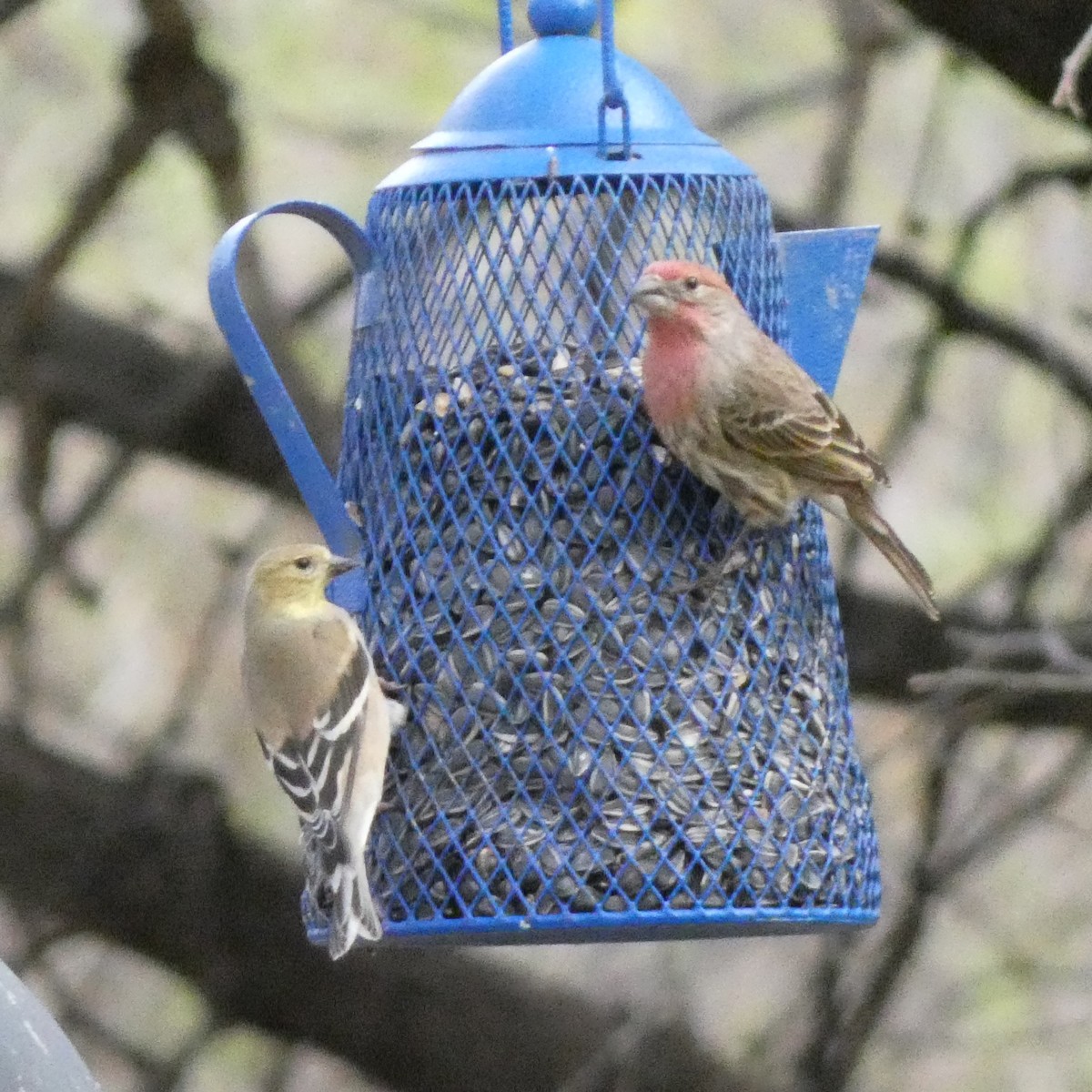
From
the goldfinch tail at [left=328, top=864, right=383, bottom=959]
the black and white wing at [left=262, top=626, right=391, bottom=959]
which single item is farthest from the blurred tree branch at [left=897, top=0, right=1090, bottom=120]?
the goldfinch tail at [left=328, top=864, right=383, bottom=959]

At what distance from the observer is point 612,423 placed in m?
6.31

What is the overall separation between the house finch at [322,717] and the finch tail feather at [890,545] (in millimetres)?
1488

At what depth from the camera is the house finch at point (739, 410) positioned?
607cm

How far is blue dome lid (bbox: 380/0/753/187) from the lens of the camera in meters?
6.20

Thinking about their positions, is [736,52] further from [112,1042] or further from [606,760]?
[606,760]

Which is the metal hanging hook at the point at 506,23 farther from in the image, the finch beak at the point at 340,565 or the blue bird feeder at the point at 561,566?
the finch beak at the point at 340,565

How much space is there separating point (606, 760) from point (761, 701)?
19.4 inches

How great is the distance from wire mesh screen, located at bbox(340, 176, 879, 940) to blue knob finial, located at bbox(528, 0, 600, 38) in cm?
60

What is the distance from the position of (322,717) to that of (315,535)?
4.10 metres

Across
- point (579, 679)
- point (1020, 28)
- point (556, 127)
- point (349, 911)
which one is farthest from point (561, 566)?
point (1020, 28)

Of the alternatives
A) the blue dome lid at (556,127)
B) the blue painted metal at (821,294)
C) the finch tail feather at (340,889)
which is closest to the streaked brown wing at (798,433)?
the blue painted metal at (821,294)

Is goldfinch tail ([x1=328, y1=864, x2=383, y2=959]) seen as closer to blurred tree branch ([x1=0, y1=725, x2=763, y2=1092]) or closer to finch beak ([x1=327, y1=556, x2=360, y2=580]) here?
finch beak ([x1=327, y1=556, x2=360, y2=580])

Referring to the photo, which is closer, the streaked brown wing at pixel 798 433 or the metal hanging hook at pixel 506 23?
the streaked brown wing at pixel 798 433

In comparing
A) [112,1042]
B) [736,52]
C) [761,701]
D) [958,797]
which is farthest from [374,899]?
[736,52]
